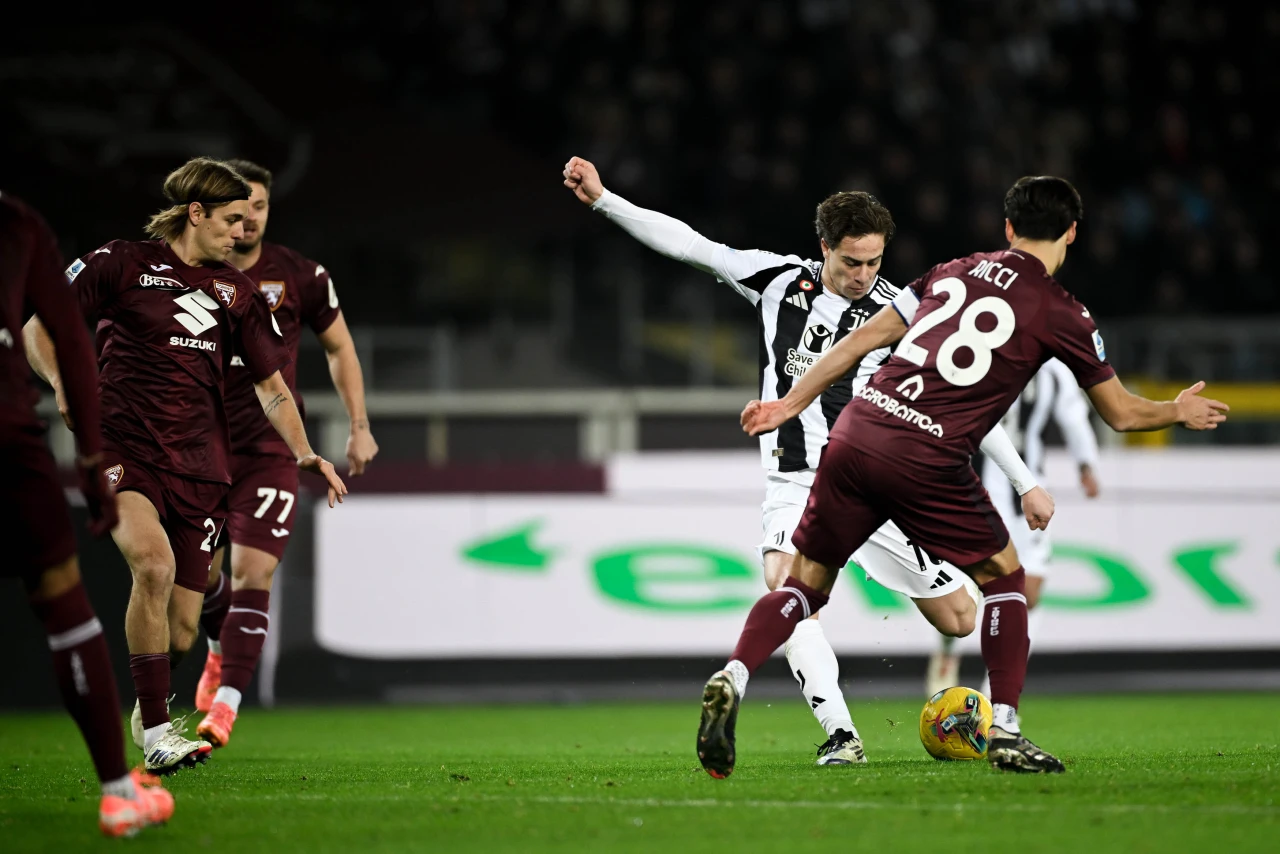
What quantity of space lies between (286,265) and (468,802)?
3.47m

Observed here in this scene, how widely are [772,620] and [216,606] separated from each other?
11.3 ft

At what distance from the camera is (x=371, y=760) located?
6.97 metres

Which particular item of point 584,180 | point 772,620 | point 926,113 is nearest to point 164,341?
point 584,180

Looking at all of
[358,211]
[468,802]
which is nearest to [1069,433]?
[468,802]

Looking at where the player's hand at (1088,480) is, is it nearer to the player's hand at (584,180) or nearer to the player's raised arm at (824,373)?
the player's hand at (584,180)

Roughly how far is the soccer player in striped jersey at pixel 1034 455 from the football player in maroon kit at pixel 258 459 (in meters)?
3.76

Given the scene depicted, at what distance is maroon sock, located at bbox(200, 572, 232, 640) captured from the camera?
7.90 meters

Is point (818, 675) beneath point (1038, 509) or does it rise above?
beneath

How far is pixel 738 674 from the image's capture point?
5.37 meters

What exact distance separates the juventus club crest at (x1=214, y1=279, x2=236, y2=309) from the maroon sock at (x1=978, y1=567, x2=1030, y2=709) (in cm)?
311

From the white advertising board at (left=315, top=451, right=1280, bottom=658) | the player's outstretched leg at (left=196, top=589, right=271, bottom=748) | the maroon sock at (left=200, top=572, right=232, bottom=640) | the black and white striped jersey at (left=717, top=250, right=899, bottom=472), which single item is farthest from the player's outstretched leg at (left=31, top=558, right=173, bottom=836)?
the white advertising board at (left=315, top=451, right=1280, bottom=658)

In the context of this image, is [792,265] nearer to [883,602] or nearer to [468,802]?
[468,802]

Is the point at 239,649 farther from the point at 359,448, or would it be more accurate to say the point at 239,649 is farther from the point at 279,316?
the point at 279,316

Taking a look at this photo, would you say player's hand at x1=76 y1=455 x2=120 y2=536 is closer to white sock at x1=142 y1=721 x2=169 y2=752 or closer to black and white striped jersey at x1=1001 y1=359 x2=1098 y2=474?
white sock at x1=142 y1=721 x2=169 y2=752
